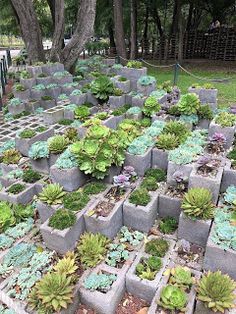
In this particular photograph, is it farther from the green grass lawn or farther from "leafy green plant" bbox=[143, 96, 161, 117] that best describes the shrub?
the green grass lawn

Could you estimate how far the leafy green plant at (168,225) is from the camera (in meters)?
3.93

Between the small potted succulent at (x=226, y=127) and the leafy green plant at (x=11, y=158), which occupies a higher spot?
the small potted succulent at (x=226, y=127)

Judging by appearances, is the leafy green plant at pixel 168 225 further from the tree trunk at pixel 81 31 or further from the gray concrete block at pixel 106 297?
the tree trunk at pixel 81 31

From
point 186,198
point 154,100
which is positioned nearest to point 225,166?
point 186,198

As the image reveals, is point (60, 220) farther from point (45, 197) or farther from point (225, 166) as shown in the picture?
point (225, 166)

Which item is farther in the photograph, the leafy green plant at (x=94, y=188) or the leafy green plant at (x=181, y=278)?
the leafy green plant at (x=94, y=188)

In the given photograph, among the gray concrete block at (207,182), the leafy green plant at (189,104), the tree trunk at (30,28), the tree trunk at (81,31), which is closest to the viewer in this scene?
the gray concrete block at (207,182)

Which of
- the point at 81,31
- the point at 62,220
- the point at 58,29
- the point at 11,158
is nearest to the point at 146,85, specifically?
the point at 11,158

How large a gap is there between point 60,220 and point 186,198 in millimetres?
1540

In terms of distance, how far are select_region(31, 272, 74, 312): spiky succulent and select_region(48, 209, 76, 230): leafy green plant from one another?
2.20ft

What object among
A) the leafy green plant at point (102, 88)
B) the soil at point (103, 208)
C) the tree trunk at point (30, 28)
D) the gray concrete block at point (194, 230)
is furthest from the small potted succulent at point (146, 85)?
the tree trunk at point (30, 28)

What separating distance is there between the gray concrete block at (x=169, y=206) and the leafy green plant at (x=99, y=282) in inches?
50.2

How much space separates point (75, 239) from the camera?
12.3 feet

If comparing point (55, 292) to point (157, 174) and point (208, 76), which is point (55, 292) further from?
point (208, 76)
